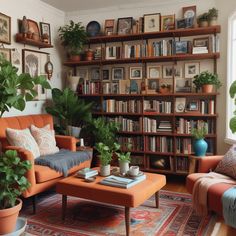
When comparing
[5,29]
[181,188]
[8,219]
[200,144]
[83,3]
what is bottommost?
[181,188]

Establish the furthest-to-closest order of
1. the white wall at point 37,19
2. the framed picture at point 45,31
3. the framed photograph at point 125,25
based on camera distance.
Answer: the framed photograph at point 125,25 < the framed picture at point 45,31 < the white wall at point 37,19

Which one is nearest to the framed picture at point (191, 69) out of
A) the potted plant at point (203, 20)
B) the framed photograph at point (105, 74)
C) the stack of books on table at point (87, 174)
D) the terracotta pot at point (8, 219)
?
the potted plant at point (203, 20)

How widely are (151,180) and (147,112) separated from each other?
1619 millimetres

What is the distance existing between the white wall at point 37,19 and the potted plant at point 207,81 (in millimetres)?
2371

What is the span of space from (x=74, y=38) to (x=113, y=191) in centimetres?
282

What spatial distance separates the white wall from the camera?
3793 mm

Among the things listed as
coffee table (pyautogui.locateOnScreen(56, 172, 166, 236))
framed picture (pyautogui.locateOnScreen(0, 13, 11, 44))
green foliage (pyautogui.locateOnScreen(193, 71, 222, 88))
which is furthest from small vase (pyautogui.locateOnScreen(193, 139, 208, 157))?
framed picture (pyautogui.locateOnScreen(0, 13, 11, 44))

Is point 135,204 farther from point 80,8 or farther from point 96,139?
point 80,8

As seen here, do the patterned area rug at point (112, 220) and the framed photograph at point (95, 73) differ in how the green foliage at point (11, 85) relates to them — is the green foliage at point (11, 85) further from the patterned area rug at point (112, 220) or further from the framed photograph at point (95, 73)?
the framed photograph at point (95, 73)

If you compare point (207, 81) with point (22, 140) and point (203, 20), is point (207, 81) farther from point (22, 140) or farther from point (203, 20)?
point (22, 140)

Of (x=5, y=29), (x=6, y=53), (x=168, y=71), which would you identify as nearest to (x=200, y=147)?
(x=168, y=71)

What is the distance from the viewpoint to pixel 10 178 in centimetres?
229

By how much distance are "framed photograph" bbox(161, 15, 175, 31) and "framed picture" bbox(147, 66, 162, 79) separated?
0.59 metres

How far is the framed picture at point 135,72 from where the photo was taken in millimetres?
4470
